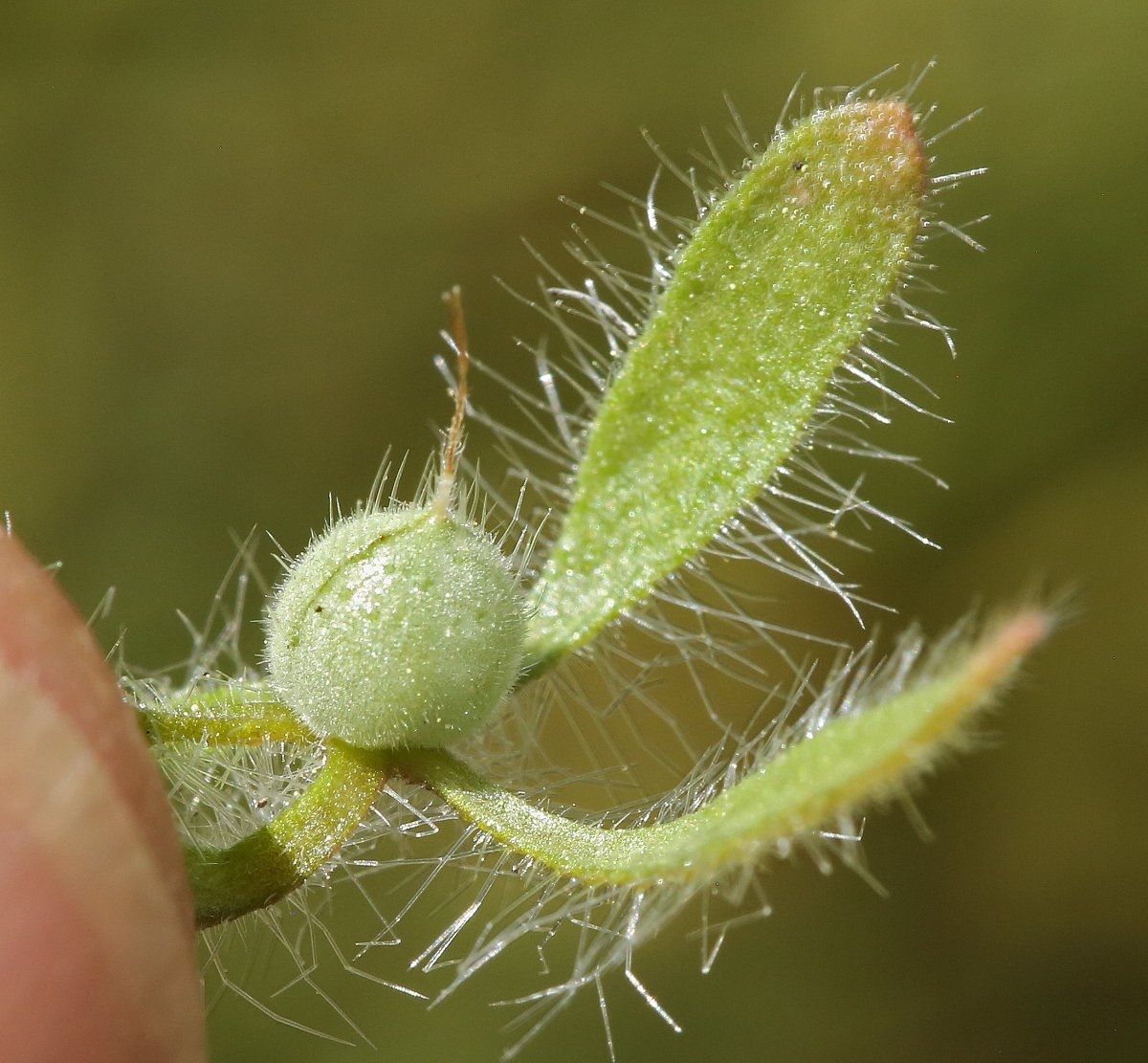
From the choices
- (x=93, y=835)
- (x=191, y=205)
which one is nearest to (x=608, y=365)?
(x=93, y=835)

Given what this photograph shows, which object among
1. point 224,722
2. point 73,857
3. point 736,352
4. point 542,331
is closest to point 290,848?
point 224,722

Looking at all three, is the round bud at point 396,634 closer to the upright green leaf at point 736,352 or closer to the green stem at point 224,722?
the green stem at point 224,722

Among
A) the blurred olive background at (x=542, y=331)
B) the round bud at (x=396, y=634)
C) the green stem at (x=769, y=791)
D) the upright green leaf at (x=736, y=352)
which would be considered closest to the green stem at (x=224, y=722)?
the round bud at (x=396, y=634)

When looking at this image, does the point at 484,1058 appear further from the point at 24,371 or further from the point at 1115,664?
the point at 24,371

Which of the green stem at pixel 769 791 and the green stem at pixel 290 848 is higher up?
the green stem at pixel 290 848

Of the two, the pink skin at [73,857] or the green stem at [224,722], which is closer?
the pink skin at [73,857]

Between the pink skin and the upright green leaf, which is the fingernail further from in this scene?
the upright green leaf
